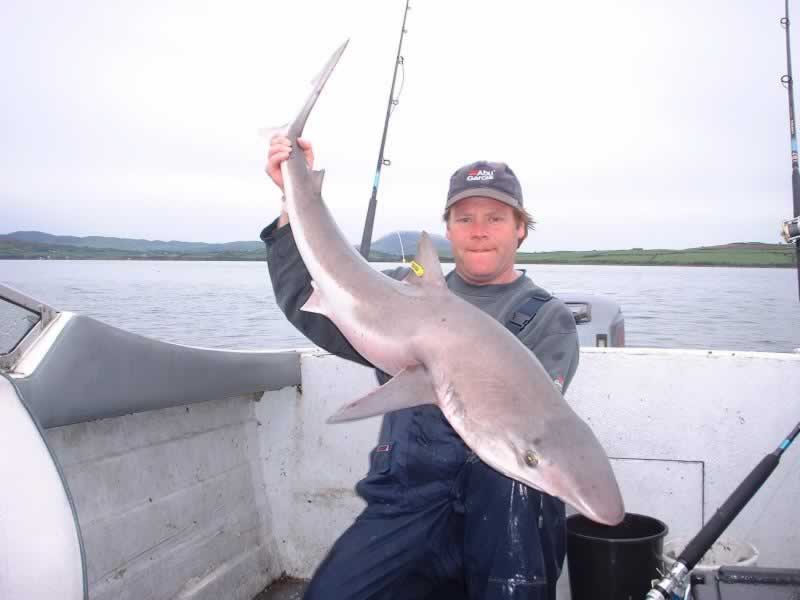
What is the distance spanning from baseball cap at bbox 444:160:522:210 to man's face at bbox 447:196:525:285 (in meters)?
0.06

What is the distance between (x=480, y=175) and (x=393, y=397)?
1536 mm

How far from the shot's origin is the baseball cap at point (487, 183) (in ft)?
11.1

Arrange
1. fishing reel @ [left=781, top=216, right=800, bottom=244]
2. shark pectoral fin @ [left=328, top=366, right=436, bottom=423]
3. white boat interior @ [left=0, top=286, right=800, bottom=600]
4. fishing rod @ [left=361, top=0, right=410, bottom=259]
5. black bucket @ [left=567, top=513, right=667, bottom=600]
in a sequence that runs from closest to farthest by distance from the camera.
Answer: shark pectoral fin @ [left=328, top=366, right=436, bottom=423] < white boat interior @ [left=0, top=286, right=800, bottom=600] < black bucket @ [left=567, top=513, right=667, bottom=600] < fishing reel @ [left=781, top=216, right=800, bottom=244] < fishing rod @ [left=361, top=0, right=410, bottom=259]

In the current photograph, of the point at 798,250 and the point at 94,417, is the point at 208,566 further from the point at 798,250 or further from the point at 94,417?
the point at 798,250

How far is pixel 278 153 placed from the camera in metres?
3.19

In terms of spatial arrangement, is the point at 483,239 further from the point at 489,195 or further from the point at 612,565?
the point at 612,565

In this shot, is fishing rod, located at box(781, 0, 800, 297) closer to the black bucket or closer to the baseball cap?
the baseball cap

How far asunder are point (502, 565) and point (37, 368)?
5.83 feet

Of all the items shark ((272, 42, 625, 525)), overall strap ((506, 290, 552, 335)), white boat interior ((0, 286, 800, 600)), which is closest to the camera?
shark ((272, 42, 625, 525))

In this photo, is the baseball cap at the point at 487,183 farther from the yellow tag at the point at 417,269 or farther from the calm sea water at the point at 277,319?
the calm sea water at the point at 277,319

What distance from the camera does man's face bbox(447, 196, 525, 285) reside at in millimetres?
3398

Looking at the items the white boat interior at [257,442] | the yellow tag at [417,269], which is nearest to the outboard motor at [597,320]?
the white boat interior at [257,442]

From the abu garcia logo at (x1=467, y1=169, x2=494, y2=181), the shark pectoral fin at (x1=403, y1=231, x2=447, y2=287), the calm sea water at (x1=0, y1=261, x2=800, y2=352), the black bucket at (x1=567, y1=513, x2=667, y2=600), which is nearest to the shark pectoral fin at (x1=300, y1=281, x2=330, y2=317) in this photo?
the shark pectoral fin at (x1=403, y1=231, x2=447, y2=287)

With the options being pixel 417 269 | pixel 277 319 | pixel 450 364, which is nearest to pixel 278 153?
pixel 417 269
